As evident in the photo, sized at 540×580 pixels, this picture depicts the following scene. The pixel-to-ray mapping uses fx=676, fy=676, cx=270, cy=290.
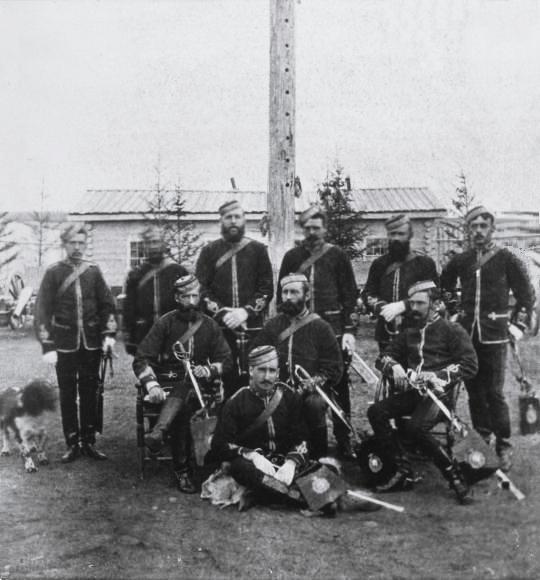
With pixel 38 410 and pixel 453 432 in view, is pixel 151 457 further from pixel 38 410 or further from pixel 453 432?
pixel 453 432

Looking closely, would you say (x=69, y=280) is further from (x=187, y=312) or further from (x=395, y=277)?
(x=395, y=277)

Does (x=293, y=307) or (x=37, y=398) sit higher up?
(x=293, y=307)

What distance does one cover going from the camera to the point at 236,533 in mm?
4020

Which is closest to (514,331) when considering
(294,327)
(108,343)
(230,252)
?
(294,327)

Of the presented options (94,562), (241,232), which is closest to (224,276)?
(241,232)

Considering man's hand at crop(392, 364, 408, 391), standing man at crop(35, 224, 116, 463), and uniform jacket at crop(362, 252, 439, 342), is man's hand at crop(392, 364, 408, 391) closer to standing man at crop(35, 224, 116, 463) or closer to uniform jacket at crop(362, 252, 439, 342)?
uniform jacket at crop(362, 252, 439, 342)

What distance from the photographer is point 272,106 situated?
6.27 m

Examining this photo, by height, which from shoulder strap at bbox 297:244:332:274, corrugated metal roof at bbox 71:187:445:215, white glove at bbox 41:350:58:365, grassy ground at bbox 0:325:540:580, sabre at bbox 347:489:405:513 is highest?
corrugated metal roof at bbox 71:187:445:215

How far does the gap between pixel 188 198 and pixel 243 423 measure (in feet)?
47.1

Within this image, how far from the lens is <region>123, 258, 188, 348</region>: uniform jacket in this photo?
5879 millimetres

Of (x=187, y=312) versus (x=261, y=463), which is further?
(x=187, y=312)

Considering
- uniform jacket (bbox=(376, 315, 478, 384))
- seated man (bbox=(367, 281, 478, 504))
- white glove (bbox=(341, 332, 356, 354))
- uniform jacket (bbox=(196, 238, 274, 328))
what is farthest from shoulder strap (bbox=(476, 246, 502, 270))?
uniform jacket (bbox=(196, 238, 274, 328))

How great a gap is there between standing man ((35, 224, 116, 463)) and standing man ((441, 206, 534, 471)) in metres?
2.96

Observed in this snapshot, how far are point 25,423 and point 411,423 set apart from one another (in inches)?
125
